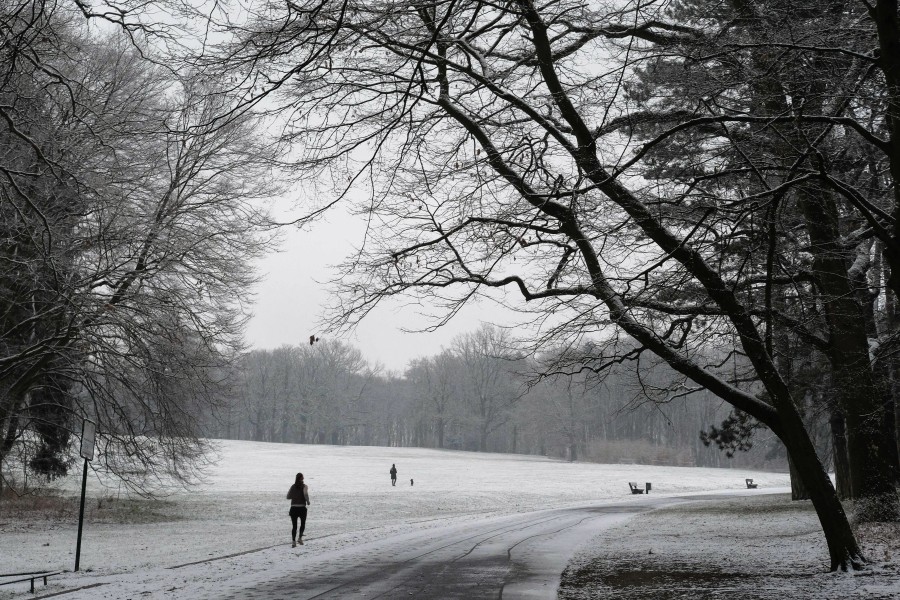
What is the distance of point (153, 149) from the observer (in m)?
20.3

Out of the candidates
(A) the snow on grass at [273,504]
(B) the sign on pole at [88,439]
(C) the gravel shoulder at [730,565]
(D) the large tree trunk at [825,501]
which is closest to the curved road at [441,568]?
(C) the gravel shoulder at [730,565]

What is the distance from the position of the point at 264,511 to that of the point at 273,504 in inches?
98.8

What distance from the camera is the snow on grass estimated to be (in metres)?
17.0

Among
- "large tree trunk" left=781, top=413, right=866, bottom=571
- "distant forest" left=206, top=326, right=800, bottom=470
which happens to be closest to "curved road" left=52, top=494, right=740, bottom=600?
"large tree trunk" left=781, top=413, right=866, bottom=571

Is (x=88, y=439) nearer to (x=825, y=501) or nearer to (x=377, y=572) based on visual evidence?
(x=377, y=572)

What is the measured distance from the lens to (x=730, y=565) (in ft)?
39.1

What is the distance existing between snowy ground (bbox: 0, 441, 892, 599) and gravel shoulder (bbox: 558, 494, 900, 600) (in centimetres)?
52

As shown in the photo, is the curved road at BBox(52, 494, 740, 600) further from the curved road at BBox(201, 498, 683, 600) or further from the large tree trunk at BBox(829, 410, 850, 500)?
the large tree trunk at BBox(829, 410, 850, 500)

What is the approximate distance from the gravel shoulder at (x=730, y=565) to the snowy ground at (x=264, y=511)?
521 millimetres

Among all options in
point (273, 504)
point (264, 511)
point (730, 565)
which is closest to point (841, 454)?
point (730, 565)

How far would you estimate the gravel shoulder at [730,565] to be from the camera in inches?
358

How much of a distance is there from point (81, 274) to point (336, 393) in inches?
3810

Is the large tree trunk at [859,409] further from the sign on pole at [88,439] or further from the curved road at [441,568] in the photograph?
the sign on pole at [88,439]

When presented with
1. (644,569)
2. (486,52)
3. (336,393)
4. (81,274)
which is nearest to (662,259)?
(486,52)
